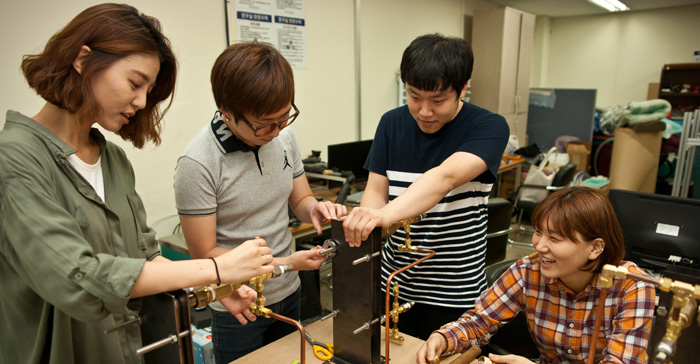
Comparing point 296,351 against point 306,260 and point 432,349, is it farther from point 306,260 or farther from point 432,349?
point 432,349

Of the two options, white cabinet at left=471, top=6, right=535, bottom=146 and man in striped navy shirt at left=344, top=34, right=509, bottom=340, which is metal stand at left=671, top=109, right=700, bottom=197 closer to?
white cabinet at left=471, top=6, right=535, bottom=146

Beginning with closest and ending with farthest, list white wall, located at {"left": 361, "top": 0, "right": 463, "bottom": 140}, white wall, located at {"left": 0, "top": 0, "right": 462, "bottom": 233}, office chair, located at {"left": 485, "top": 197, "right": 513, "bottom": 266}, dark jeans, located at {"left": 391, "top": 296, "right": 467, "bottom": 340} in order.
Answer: dark jeans, located at {"left": 391, "top": 296, "right": 467, "bottom": 340} → white wall, located at {"left": 0, "top": 0, "right": 462, "bottom": 233} → office chair, located at {"left": 485, "top": 197, "right": 513, "bottom": 266} → white wall, located at {"left": 361, "top": 0, "right": 463, "bottom": 140}

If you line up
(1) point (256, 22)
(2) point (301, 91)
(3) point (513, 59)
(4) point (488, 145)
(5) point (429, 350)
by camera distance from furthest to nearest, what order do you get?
1. (3) point (513, 59)
2. (2) point (301, 91)
3. (1) point (256, 22)
4. (4) point (488, 145)
5. (5) point (429, 350)

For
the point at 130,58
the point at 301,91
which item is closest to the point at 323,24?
the point at 301,91

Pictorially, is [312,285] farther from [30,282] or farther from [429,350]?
[30,282]

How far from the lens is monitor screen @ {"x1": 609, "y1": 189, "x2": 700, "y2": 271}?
179cm

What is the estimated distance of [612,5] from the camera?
6.54m

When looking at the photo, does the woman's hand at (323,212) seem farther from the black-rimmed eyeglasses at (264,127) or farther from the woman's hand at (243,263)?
the woman's hand at (243,263)

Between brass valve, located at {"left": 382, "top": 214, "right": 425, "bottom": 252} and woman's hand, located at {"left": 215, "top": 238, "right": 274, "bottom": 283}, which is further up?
woman's hand, located at {"left": 215, "top": 238, "right": 274, "bottom": 283}

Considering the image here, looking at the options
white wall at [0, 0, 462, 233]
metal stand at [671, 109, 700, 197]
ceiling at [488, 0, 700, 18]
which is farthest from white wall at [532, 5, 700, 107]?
metal stand at [671, 109, 700, 197]

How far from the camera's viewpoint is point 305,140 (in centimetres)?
369

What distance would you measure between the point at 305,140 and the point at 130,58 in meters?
2.80

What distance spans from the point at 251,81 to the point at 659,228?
69.2 inches

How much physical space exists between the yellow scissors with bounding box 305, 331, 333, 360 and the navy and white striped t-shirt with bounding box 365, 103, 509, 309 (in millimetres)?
303
